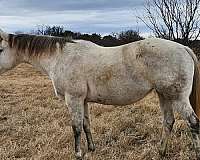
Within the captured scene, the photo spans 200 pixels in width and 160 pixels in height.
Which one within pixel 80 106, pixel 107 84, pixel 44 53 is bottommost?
pixel 80 106

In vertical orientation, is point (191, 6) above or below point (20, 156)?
above

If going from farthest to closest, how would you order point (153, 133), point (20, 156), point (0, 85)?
point (0, 85), point (153, 133), point (20, 156)

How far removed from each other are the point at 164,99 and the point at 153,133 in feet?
3.18

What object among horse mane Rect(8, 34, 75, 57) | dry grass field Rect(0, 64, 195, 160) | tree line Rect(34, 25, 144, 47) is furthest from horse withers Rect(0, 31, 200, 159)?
tree line Rect(34, 25, 144, 47)

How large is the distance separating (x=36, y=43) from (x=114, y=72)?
1.22 meters

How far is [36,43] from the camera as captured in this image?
187 inches

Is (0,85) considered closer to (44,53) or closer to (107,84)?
(44,53)

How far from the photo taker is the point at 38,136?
214 inches

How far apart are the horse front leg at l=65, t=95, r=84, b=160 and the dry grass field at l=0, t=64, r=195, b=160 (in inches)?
5.8

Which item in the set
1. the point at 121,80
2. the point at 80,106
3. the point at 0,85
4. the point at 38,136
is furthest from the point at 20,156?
the point at 0,85

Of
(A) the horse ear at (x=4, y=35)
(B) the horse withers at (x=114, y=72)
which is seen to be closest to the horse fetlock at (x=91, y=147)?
(B) the horse withers at (x=114, y=72)

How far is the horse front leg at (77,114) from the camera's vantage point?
4443 mm

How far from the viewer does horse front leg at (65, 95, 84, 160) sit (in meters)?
4.44

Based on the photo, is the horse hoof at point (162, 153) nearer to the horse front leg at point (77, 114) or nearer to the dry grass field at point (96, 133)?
the dry grass field at point (96, 133)
